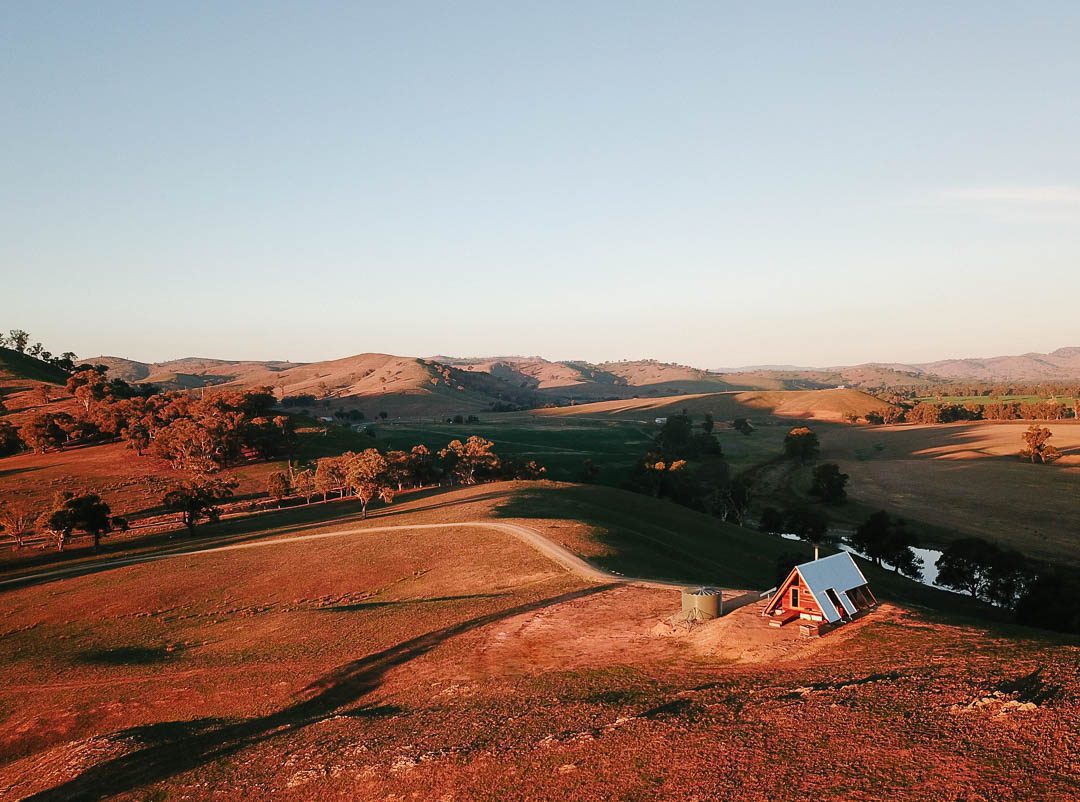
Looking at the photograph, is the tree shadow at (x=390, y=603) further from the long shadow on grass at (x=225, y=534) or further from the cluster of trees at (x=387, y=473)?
the cluster of trees at (x=387, y=473)

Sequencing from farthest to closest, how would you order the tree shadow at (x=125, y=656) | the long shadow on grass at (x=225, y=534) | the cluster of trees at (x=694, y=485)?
the cluster of trees at (x=694, y=485)
the long shadow on grass at (x=225, y=534)
the tree shadow at (x=125, y=656)

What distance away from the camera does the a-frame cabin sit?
30.1 m

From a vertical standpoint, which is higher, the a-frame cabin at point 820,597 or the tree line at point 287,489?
the a-frame cabin at point 820,597

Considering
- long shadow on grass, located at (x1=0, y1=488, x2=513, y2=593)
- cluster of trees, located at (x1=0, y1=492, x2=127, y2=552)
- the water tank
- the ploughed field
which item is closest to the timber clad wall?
the ploughed field

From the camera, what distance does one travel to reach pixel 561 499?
80188 millimetres

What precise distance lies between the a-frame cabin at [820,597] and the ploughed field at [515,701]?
116 cm

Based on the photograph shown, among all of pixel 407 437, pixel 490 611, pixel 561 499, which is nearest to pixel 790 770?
pixel 490 611

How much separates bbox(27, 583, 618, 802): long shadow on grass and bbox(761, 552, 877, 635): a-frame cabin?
56.2 feet

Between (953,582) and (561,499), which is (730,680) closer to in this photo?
(561,499)

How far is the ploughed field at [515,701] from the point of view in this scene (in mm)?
18438

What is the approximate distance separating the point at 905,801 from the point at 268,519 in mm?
87444

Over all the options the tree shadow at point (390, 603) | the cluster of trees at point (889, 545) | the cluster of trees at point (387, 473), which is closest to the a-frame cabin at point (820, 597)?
the tree shadow at point (390, 603)

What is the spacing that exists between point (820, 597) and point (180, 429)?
114 metres

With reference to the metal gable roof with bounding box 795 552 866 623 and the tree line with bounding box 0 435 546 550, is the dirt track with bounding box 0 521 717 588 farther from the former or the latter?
the metal gable roof with bounding box 795 552 866 623
